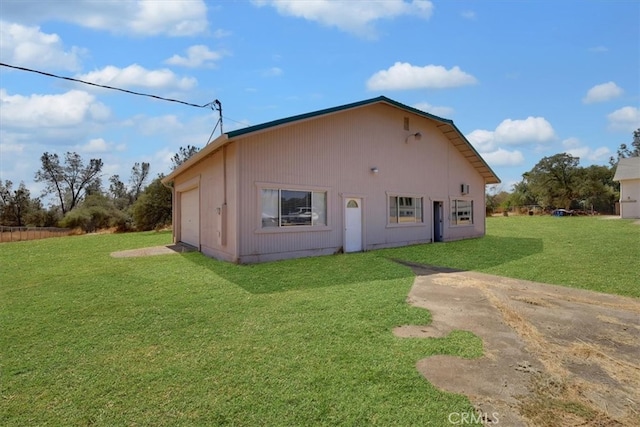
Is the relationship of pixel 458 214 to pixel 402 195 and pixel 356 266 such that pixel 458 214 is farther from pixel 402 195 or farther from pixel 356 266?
pixel 356 266

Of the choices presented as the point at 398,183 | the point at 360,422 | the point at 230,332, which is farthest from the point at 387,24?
the point at 360,422

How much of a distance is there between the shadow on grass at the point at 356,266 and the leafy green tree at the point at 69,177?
127 feet

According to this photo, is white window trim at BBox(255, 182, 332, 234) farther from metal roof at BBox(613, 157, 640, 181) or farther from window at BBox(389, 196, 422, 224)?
metal roof at BBox(613, 157, 640, 181)

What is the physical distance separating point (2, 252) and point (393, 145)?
14589mm

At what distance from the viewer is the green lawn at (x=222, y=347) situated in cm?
254

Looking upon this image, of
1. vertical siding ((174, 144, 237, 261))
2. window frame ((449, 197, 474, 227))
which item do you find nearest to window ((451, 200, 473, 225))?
window frame ((449, 197, 474, 227))

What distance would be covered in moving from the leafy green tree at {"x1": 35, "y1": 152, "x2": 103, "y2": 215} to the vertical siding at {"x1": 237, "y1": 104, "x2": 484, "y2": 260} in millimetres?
39211

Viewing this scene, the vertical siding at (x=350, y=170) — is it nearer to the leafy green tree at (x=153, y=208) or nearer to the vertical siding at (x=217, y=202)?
the vertical siding at (x=217, y=202)

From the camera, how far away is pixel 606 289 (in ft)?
20.4

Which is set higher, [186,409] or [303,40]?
[303,40]

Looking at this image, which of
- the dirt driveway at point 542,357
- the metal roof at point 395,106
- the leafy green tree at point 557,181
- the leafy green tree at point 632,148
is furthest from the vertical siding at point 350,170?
the leafy green tree at point 632,148

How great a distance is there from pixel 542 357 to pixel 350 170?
330 inches

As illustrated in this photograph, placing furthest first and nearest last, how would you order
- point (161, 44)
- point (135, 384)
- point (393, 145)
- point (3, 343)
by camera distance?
point (393, 145)
point (161, 44)
point (3, 343)
point (135, 384)

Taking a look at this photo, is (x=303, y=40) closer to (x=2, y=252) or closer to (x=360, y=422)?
(x=360, y=422)
